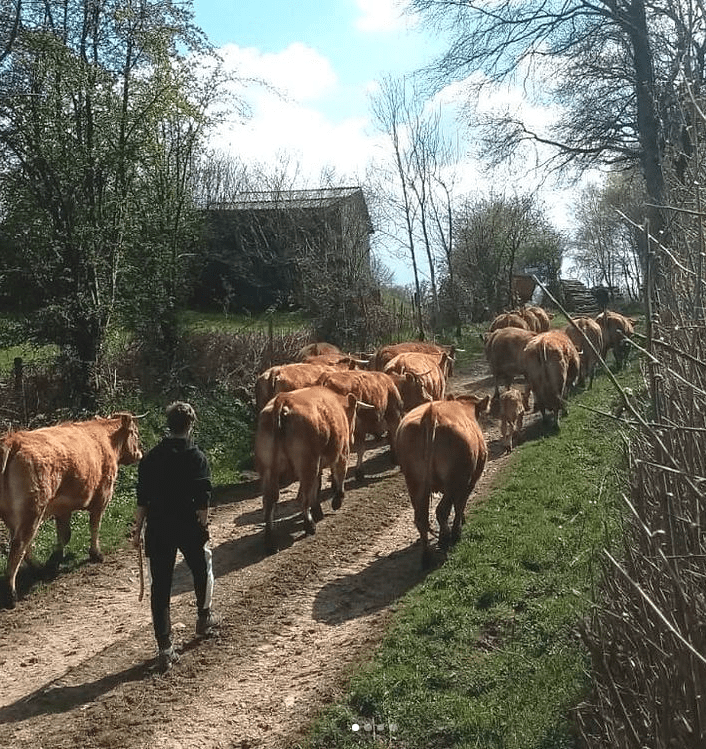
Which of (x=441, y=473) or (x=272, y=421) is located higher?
(x=272, y=421)

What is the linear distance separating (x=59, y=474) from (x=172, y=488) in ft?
7.94

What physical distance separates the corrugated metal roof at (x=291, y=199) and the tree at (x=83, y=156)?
1097 centimetres

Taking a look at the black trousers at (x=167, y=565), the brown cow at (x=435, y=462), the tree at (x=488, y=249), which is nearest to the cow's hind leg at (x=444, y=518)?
the brown cow at (x=435, y=462)

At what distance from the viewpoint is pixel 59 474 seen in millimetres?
8984

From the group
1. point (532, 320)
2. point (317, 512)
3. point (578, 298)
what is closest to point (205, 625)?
point (317, 512)

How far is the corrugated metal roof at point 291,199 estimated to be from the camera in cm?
2745

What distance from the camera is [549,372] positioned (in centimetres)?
1529

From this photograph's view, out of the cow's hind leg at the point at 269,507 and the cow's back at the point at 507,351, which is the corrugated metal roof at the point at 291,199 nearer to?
the cow's back at the point at 507,351

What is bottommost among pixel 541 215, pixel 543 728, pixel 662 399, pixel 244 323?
pixel 543 728

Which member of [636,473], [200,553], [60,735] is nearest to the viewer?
[636,473]

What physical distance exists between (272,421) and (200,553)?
2.59m

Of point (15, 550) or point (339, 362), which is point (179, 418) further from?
point (339, 362)

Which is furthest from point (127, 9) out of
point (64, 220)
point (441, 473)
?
point (441, 473)

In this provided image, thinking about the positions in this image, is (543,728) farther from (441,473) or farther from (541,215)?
(541,215)
